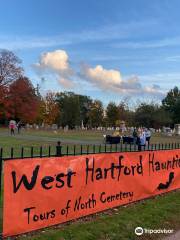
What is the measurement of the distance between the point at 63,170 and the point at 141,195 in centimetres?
349

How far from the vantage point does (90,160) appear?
29.1ft

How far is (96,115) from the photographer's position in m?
130

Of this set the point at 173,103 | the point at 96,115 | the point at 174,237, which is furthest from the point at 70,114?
the point at 174,237

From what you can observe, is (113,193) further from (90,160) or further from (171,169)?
(171,169)

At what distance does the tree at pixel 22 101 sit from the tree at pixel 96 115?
86.4ft

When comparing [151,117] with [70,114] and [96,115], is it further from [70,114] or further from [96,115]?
[70,114]

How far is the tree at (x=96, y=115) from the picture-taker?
5094 inches

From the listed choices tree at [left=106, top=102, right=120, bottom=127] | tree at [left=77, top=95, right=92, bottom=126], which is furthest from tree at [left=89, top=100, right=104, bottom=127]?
tree at [left=77, top=95, right=92, bottom=126]

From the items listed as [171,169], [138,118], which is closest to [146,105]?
[138,118]

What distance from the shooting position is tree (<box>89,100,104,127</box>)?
12938 cm

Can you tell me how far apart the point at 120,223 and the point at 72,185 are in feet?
3.67

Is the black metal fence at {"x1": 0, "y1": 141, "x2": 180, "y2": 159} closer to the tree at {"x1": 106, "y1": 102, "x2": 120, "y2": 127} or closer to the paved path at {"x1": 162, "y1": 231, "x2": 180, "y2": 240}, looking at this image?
the paved path at {"x1": 162, "y1": 231, "x2": 180, "y2": 240}

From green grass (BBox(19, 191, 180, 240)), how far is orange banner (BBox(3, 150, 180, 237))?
17 centimetres

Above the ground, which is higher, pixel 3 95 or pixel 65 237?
pixel 3 95
